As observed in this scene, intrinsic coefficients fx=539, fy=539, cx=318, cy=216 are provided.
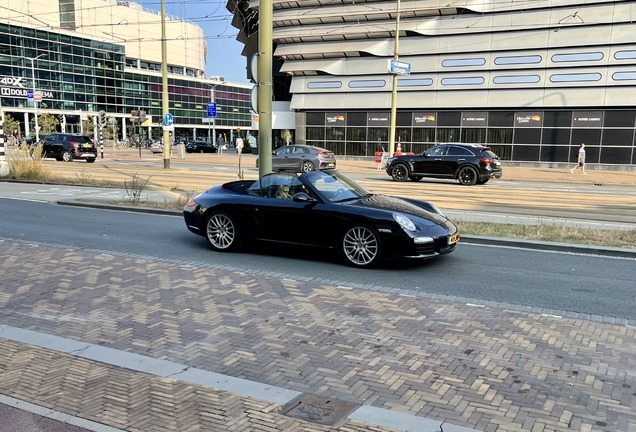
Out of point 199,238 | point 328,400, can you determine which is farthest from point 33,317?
point 199,238

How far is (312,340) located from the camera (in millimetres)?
4734

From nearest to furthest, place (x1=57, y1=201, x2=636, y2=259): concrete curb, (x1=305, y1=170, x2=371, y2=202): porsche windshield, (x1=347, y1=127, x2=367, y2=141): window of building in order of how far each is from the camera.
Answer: (x1=305, y1=170, x2=371, y2=202): porsche windshield, (x1=57, y1=201, x2=636, y2=259): concrete curb, (x1=347, y1=127, x2=367, y2=141): window of building

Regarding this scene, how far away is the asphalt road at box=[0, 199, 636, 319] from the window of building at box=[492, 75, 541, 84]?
28.0 m

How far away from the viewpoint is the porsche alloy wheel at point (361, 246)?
24.4 ft

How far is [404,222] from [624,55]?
3054 cm

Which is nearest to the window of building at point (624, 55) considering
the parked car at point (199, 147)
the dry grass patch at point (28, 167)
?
the dry grass patch at point (28, 167)

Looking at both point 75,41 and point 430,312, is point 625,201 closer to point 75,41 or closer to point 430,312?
point 430,312

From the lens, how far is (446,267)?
772 centimetres

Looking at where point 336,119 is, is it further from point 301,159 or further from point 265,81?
point 265,81

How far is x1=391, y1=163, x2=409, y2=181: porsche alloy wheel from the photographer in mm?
22531

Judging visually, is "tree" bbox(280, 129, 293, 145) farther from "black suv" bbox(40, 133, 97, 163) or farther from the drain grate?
the drain grate

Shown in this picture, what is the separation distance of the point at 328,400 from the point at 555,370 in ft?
6.05

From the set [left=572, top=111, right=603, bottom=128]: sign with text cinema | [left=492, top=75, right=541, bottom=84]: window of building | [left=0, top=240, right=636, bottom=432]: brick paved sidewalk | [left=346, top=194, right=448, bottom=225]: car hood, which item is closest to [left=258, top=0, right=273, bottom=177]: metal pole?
[left=346, top=194, right=448, bottom=225]: car hood

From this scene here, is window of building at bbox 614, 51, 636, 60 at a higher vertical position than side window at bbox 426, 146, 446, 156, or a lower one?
higher
